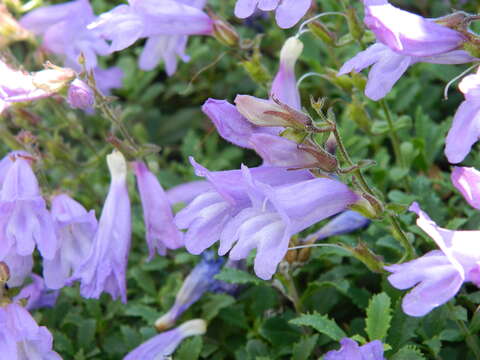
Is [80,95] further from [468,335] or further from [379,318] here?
[468,335]

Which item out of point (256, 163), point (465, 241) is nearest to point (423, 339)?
point (465, 241)

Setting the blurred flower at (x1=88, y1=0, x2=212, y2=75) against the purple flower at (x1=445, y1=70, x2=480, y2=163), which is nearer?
the purple flower at (x1=445, y1=70, x2=480, y2=163)

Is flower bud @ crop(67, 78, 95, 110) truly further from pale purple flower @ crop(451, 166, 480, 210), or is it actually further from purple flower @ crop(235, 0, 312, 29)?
pale purple flower @ crop(451, 166, 480, 210)

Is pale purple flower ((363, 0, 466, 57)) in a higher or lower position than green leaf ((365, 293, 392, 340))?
higher

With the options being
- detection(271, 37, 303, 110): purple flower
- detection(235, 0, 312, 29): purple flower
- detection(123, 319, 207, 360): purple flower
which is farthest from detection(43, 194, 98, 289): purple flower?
detection(235, 0, 312, 29): purple flower

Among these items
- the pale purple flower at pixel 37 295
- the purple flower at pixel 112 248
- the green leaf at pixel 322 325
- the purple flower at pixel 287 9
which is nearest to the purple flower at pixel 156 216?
the purple flower at pixel 112 248

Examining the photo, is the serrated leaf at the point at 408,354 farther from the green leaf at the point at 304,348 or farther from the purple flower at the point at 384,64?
the purple flower at the point at 384,64

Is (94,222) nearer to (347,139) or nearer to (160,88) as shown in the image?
(347,139)

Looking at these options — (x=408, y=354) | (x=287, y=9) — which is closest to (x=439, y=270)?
(x=408, y=354)
